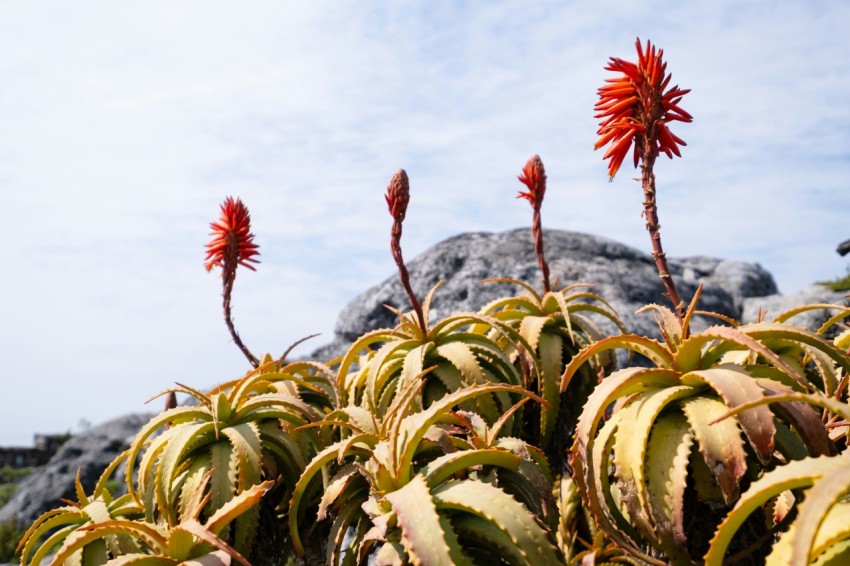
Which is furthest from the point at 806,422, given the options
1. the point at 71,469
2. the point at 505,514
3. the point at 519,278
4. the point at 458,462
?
the point at 71,469

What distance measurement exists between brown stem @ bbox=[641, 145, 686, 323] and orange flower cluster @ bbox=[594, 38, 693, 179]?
0.01m

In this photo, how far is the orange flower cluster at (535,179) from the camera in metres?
3.22

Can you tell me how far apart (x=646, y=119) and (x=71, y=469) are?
10099 millimetres

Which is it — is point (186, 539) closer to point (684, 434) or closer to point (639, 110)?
point (684, 434)

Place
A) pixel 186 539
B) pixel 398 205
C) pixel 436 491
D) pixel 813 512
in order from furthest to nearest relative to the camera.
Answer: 1. pixel 398 205
2. pixel 186 539
3. pixel 436 491
4. pixel 813 512

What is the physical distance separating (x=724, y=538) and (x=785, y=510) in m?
0.43

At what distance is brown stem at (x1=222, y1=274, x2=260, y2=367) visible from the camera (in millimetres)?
3191

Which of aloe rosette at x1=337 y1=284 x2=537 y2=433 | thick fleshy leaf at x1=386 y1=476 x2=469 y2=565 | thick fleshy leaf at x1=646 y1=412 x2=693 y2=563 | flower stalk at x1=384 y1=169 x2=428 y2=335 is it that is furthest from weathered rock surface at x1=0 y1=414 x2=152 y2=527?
thick fleshy leaf at x1=646 y1=412 x2=693 y2=563

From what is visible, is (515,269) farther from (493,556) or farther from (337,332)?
(493,556)

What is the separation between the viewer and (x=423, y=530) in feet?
5.17

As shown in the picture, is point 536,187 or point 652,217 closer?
point 652,217

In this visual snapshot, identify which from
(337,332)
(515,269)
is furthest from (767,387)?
(337,332)

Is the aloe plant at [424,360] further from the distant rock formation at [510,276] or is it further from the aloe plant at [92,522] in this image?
the distant rock formation at [510,276]

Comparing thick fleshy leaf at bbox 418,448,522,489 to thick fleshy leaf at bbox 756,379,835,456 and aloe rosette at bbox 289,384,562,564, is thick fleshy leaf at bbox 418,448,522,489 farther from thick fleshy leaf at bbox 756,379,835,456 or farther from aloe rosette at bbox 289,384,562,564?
thick fleshy leaf at bbox 756,379,835,456
